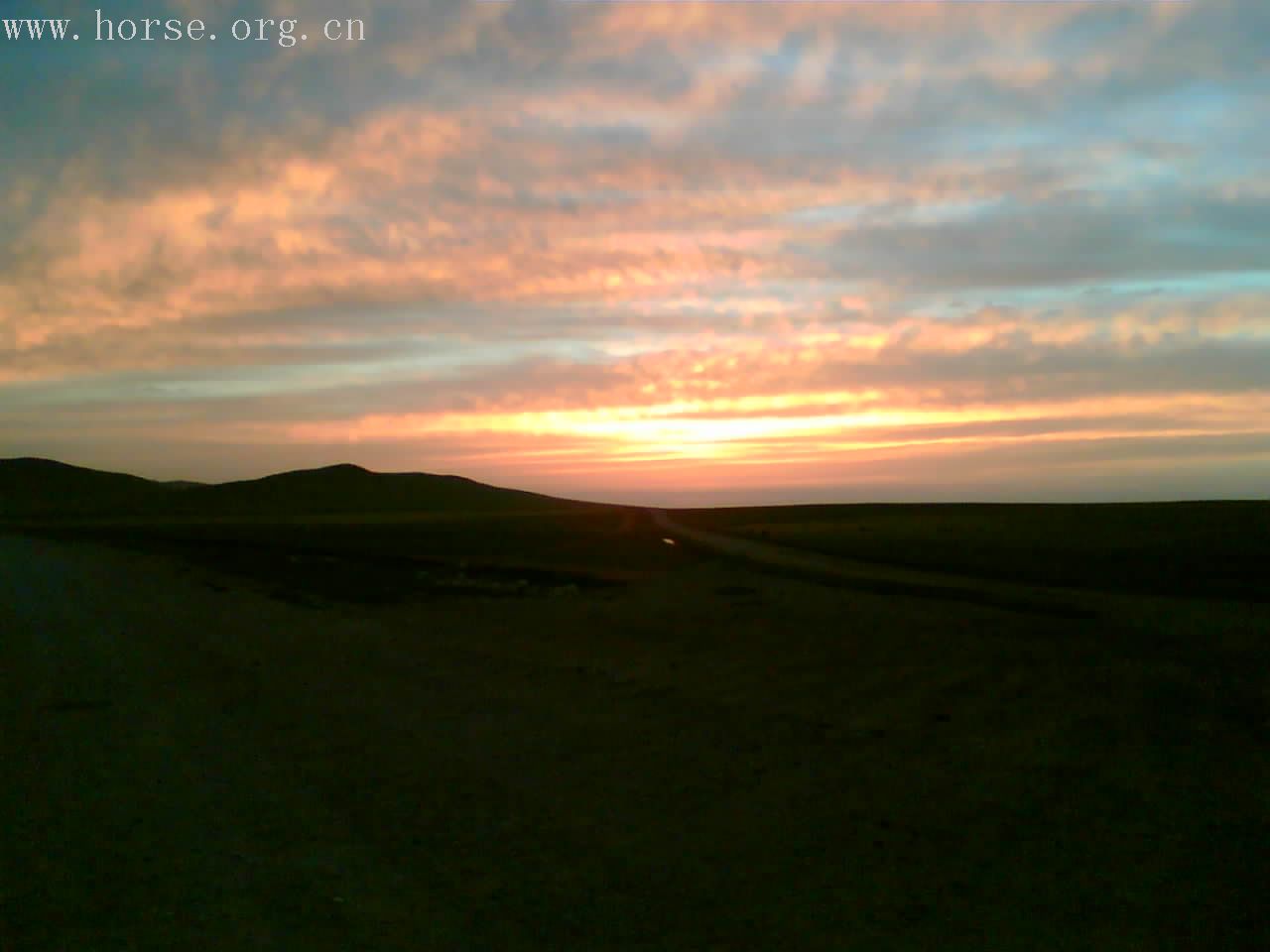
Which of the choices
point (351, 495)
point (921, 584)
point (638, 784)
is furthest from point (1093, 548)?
point (351, 495)

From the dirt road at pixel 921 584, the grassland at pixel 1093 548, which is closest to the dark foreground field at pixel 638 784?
the dirt road at pixel 921 584

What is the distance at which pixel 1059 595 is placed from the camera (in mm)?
28641

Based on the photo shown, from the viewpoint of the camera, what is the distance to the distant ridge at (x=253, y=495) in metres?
129

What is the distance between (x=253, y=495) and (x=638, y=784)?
484 ft

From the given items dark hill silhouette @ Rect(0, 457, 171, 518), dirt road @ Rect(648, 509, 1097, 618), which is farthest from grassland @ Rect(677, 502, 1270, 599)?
dark hill silhouette @ Rect(0, 457, 171, 518)

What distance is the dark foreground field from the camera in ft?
23.4

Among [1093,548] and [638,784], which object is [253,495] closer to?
[1093,548]

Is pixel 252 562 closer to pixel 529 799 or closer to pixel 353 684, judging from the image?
pixel 353 684

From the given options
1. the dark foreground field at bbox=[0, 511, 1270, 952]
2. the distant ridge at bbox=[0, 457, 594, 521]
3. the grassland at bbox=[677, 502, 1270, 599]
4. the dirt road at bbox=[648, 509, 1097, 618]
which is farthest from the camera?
the distant ridge at bbox=[0, 457, 594, 521]

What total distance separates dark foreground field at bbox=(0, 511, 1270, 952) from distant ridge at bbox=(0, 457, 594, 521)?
104677 mm

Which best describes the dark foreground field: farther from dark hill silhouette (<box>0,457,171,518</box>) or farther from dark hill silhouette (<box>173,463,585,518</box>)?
dark hill silhouette (<box>0,457,171,518</box>)

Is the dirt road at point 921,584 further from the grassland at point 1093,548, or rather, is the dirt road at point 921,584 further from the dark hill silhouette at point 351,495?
the dark hill silhouette at point 351,495

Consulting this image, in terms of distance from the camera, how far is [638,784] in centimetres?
1066

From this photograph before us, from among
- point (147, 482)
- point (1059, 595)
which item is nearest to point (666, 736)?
point (1059, 595)
